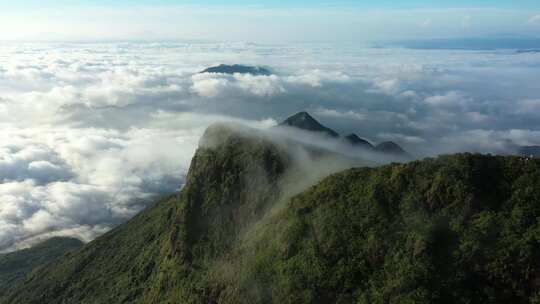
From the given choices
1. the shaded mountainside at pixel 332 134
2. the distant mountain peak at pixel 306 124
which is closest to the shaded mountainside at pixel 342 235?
the shaded mountainside at pixel 332 134

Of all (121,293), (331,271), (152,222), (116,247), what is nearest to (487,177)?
(331,271)

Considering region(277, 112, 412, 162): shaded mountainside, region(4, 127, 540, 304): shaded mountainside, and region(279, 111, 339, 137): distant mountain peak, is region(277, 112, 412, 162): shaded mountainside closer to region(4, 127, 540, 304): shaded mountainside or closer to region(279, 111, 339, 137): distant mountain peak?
region(279, 111, 339, 137): distant mountain peak

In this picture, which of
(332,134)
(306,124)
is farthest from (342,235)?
(306,124)

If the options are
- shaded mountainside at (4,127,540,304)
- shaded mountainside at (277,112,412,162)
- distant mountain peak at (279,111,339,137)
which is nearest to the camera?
shaded mountainside at (4,127,540,304)

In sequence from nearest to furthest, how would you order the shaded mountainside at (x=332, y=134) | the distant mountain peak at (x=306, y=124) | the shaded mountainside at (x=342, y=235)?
the shaded mountainside at (x=342, y=235), the shaded mountainside at (x=332, y=134), the distant mountain peak at (x=306, y=124)

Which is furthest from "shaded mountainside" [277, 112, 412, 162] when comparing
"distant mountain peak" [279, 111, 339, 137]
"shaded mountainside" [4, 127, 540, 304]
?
"shaded mountainside" [4, 127, 540, 304]

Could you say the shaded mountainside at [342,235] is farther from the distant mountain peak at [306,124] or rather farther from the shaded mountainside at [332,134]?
the distant mountain peak at [306,124]

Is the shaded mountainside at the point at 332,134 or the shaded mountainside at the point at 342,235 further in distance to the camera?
the shaded mountainside at the point at 332,134

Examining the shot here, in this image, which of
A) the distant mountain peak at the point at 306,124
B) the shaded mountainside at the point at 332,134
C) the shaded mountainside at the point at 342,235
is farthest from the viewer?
the distant mountain peak at the point at 306,124

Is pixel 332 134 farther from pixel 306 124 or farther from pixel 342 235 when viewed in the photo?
pixel 342 235
